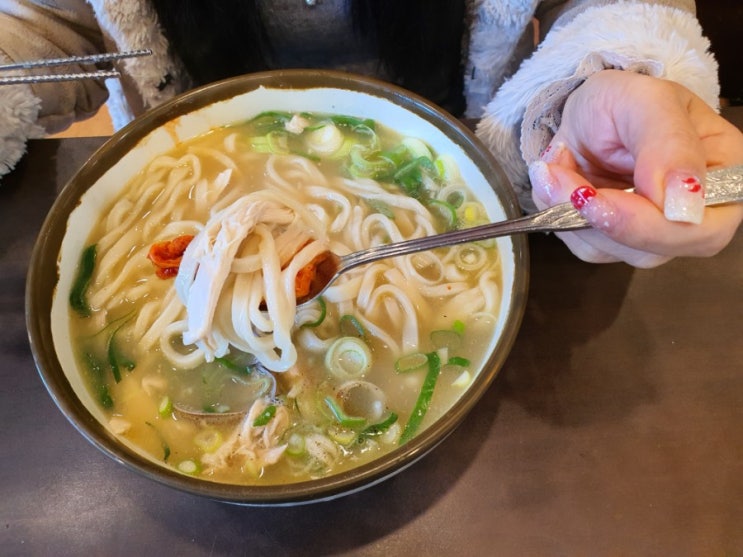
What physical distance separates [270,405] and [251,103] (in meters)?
0.76

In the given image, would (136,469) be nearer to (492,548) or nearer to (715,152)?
(492,548)

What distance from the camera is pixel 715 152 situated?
3.11 ft

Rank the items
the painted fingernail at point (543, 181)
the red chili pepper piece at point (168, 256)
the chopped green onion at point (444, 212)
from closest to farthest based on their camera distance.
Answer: the painted fingernail at point (543, 181), the red chili pepper piece at point (168, 256), the chopped green onion at point (444, 212)

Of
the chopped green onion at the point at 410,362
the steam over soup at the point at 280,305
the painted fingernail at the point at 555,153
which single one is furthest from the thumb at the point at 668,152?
the chopped green onion at the point at 410,362

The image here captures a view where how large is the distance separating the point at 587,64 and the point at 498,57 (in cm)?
44

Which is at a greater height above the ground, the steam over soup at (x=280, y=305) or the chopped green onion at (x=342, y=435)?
the steam over soup at (x=280, y=305)

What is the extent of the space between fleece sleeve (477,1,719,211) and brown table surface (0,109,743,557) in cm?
35

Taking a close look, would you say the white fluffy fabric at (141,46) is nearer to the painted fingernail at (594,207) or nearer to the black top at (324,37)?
the black top at (324,37)

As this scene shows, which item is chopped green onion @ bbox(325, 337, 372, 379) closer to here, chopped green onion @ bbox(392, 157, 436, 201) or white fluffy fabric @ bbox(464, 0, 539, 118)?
chopped green onion @ bbox(392, 157, 436, 201)

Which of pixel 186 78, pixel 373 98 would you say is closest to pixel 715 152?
pixel 373 98

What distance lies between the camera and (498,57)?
1.60 m

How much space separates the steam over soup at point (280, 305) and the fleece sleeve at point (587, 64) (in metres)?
0.18

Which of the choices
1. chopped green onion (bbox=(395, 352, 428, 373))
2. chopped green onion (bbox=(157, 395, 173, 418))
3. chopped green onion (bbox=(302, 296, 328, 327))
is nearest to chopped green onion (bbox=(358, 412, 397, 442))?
chopped green onion (bbox=(395, 352, 428, 373))

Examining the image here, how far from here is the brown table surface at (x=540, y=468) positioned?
3.35 feet
